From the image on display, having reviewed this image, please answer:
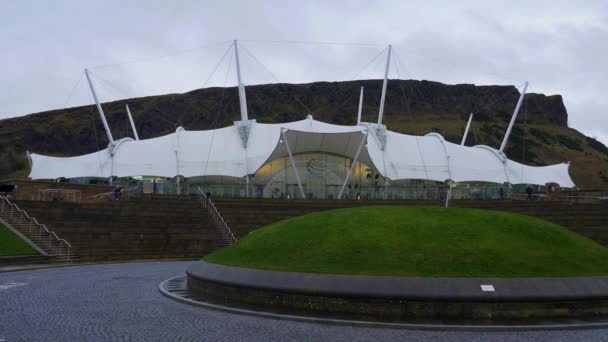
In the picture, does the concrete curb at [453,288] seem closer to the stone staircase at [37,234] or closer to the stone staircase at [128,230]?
the stone staircase at [37,234]

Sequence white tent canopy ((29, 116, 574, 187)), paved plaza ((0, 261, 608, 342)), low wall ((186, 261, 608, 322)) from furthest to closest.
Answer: white tent canopy ((29, 116, 574, 187)) → low wall ((186, 261, 608, 322)) → paved plaza ((0, 261, 608, 342))

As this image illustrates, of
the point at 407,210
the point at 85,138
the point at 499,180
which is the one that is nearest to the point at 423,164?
the point at 499,180

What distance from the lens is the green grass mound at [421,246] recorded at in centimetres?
1216

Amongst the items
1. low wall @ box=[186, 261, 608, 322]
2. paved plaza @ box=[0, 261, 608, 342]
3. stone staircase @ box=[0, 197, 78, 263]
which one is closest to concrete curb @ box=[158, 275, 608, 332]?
paved plaza @ box=[0, 261, 608, 342]

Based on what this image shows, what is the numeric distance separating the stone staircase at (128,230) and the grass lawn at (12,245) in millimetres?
1908

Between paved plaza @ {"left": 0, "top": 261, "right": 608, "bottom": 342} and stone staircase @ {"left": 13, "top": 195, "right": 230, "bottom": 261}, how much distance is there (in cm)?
1187

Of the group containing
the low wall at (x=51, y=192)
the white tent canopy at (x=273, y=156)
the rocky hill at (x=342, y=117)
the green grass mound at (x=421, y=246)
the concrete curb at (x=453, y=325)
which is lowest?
the concrete curb at (x=453, y=325)

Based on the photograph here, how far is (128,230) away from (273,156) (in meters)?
21.7

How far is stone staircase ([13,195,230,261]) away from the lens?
27.8 metres

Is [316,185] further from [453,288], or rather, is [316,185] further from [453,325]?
[453,325]

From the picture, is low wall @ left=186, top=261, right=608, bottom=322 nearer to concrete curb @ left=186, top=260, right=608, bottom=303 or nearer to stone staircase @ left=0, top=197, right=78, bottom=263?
concrete curb @ left=186, top=260, right=608, bottom=303

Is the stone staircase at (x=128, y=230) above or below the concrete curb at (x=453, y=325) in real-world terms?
above

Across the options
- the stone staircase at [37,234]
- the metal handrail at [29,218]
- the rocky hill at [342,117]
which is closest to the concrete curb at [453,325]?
the stone staircase at [37,234]

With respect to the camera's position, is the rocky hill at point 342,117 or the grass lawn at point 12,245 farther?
the rocky hill at point 342,117
